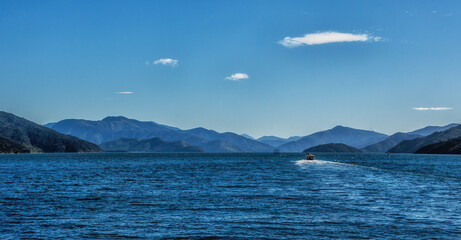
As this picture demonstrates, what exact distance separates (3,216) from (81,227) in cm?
1089

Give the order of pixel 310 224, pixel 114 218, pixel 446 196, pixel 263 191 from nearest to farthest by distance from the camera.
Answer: pixel 310 224 → pixel 114 218 → pixel 446 196 → pixel 263 191

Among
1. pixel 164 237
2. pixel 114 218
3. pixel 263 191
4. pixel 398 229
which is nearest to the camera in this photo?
pixel 164 237

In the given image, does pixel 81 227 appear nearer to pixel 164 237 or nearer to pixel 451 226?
pixel 164 237

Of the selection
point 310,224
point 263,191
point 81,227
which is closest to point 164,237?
point 81,227

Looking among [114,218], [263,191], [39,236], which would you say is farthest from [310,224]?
[263,191]

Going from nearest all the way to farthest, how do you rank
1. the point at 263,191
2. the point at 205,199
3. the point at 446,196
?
the point at 205,199 < the point at 446,196 < the point at 263,191

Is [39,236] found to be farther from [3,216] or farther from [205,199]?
[205,199]

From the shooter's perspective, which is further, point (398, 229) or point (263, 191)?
point (263, 191)

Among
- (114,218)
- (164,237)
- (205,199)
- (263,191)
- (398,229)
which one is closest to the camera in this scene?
(164,237)

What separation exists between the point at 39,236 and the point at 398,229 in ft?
92.7

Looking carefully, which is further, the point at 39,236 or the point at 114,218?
the point at 114,218

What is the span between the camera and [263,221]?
37344 millimetres

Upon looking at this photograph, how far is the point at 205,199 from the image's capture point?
53438 millimetres

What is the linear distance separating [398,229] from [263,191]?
30.9 m
